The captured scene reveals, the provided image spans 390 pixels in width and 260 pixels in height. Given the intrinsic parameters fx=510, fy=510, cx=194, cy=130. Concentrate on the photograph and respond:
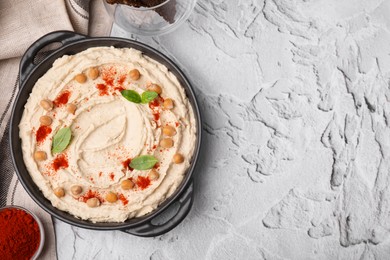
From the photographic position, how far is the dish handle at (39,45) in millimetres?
2865

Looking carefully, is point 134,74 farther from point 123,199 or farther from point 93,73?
point 123,199

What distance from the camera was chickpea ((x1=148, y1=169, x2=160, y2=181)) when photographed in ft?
9.29

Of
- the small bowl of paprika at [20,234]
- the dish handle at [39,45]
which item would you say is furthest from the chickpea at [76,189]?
the dish handle at [39,45]

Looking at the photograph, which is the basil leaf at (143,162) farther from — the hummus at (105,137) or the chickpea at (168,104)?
the chickpea at (168,104)

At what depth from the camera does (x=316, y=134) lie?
3.07m

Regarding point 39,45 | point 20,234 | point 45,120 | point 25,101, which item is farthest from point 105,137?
point 20,234

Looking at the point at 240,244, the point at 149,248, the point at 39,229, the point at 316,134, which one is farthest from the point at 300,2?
the point at 39,229

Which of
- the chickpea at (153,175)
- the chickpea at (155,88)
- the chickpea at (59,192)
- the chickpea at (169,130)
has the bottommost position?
the chickpea at (59,192)

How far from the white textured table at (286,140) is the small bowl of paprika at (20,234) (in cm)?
16

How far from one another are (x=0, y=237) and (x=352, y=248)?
2.04 metres

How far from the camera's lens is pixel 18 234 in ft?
9.61

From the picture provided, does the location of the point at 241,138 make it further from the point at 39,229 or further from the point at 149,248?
the point at 39,229

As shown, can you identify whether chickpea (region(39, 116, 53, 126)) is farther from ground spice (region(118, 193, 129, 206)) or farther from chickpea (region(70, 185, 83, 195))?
ground spice (region(118, 193, 129, 206))

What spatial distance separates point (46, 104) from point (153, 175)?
2.34ft
